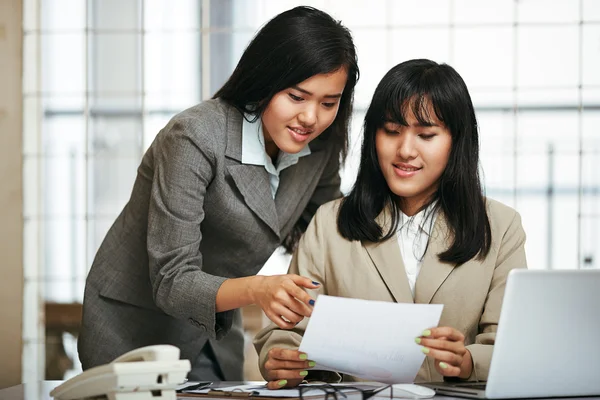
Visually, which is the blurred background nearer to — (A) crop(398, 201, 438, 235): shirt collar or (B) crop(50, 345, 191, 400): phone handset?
(A) crop(398, 201, 438, 235): shirt collar

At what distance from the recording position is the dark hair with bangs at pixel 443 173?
5.44ft

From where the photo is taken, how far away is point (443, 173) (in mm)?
1714

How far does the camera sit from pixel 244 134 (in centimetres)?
173

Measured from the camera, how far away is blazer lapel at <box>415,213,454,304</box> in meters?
1.63

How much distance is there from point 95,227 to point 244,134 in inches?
79.6

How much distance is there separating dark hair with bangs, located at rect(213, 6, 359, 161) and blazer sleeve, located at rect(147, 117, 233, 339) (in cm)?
12

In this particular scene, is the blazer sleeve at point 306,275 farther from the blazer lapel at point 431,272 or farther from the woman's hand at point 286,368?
the blazer lapel at point 431,272

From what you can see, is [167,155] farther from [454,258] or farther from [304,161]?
[454,258]

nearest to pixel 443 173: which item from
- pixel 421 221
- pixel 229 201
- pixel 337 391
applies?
pixel 421 221

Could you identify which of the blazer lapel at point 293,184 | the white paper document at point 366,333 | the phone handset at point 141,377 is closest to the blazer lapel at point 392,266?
the blazer lapel at point 293,184

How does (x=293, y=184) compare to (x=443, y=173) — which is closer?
(x=443, y=173)

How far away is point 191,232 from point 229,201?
0.49 feet

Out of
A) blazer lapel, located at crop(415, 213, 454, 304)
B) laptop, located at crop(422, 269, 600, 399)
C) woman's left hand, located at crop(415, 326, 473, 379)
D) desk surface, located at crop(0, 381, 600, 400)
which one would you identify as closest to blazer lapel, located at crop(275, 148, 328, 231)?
blazer lapel, located at crop(415, 213, 454, 304)

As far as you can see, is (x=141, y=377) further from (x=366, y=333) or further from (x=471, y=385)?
(x=471, y=385)
